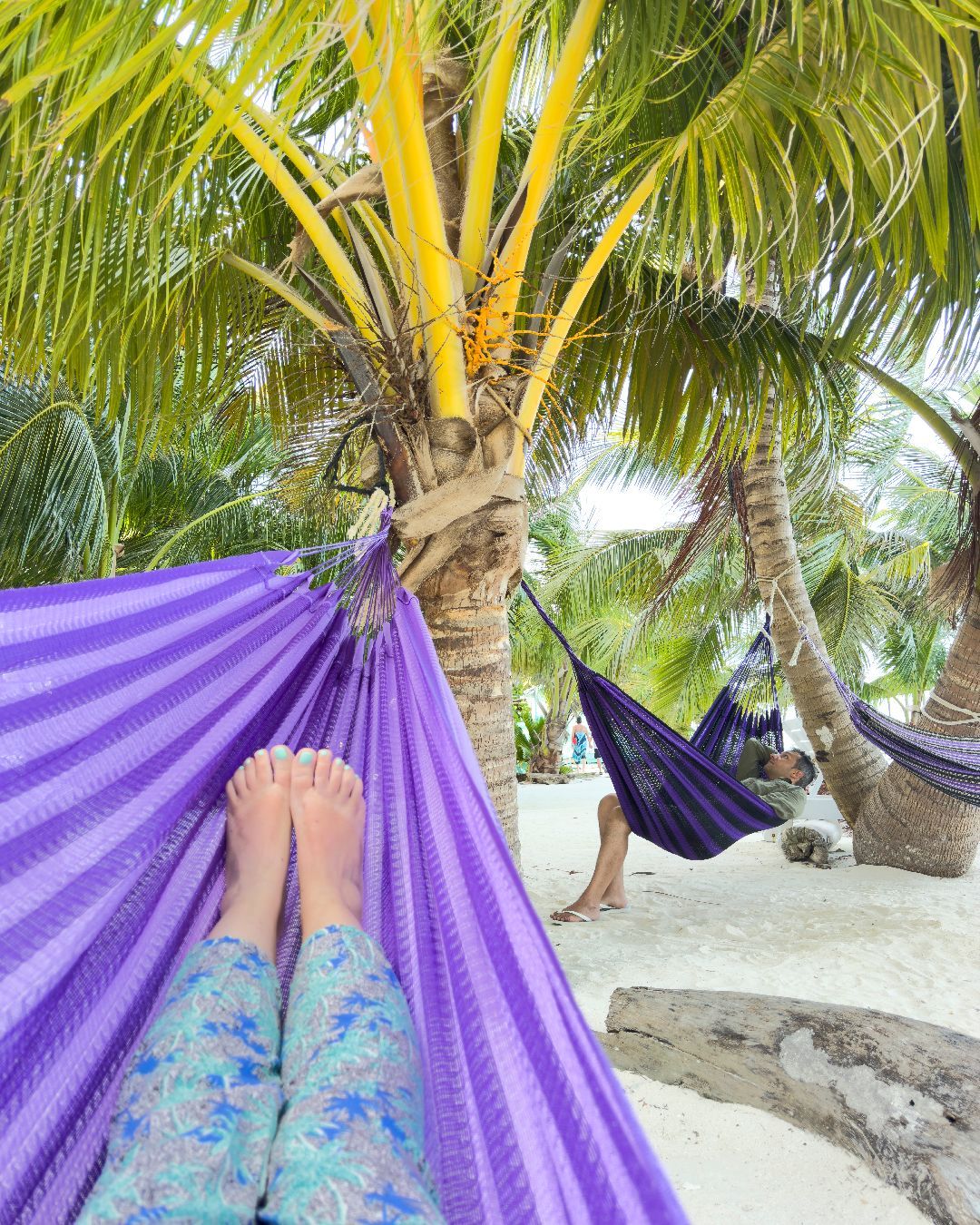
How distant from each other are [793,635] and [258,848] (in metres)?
2.88

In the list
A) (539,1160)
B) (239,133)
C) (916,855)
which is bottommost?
(916,855)

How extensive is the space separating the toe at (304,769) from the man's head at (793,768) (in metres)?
2.52

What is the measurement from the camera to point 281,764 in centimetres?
110

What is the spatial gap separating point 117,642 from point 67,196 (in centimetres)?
97

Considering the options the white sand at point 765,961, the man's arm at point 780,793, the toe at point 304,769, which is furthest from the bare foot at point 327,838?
the man's arm at point 780,793

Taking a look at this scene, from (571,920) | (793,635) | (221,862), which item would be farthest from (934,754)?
(221,862)

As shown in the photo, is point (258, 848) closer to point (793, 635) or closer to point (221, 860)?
point (221, 860)

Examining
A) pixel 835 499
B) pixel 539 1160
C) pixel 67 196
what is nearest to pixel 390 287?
pixel 67 196

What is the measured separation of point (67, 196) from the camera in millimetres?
1489

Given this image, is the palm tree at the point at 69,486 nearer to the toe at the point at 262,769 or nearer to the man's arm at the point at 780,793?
the man's arm at the point at 780,793

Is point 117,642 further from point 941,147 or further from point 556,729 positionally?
point 556,729

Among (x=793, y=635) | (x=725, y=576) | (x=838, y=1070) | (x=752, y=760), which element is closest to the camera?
(x=838, y=1070)

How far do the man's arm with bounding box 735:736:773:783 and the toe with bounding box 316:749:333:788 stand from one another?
2512 millimetres

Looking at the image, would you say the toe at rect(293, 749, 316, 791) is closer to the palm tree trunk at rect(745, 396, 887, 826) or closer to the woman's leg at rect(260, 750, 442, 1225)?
the woman's leg at rect(260, 750, 442, 1225)
